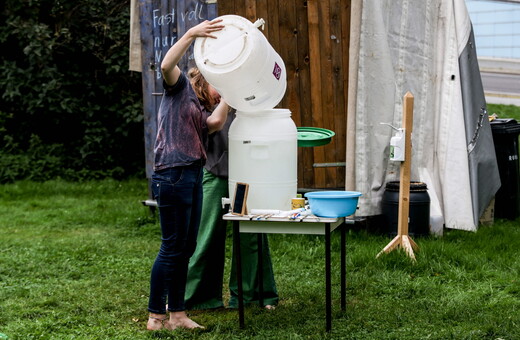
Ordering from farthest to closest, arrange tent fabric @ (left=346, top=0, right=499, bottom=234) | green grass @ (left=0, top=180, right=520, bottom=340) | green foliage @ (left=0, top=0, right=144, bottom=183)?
green foliage @ (left=0, top=0, right=144, bottom=183) < tent fabric @ (left=346, top=0, right=499, bottom=234) < green grass @ (left=0, top=180, right=520, bottom=340)

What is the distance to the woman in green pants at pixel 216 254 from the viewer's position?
5.07 metres

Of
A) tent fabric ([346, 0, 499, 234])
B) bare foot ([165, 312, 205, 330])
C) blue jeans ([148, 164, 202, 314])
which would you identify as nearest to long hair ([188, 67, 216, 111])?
blue jeans ([148, 164, 202, 314])

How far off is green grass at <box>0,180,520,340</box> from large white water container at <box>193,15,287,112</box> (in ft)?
4.85

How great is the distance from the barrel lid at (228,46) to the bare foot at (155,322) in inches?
62.5

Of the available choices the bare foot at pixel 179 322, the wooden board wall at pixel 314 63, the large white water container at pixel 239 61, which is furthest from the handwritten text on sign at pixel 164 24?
the bare foot at pixel 179 322

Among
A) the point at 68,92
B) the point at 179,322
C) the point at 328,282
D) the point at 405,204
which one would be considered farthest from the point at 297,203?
the point at 68,92

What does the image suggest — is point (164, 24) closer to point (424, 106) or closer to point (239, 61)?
point (424, 106)

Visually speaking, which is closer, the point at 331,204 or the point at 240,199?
the point at 331,204

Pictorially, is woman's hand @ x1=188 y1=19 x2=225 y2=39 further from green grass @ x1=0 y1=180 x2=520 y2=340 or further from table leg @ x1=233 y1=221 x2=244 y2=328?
green grass @ x1=0 y1=180 x2=520 y2=340

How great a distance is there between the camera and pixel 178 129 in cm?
451

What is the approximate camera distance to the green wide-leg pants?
514 centimetres

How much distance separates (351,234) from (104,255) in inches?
93.4

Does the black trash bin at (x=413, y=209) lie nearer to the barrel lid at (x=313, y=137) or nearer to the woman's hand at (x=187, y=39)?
the barrel lid at (x=313, y=137)

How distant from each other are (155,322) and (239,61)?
1.72 m
